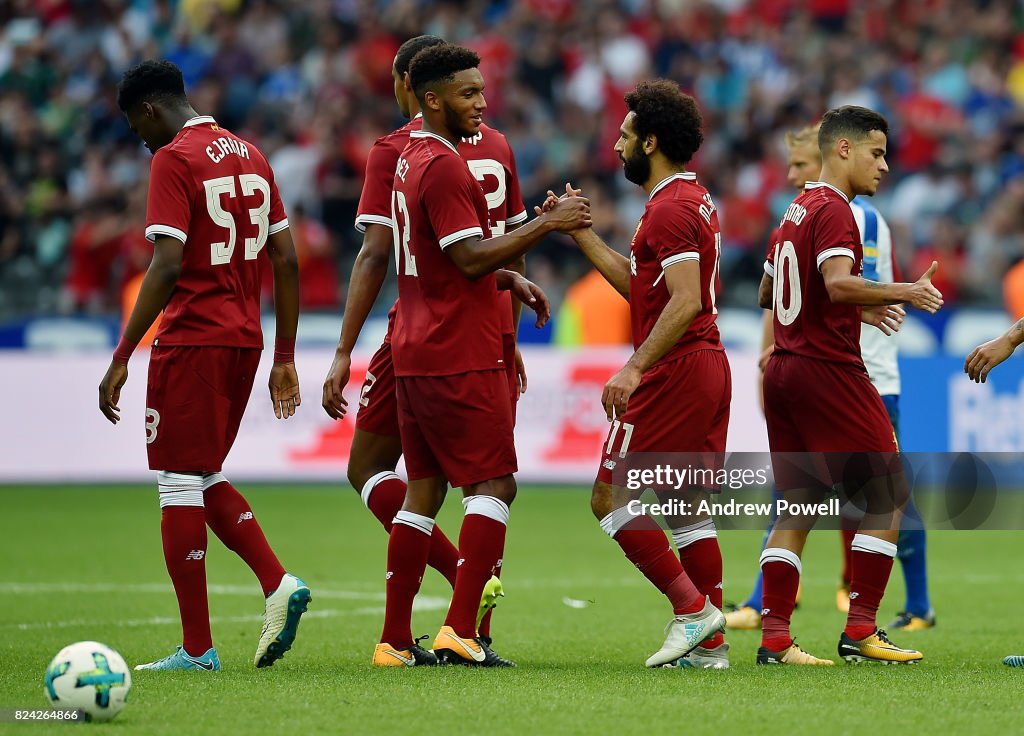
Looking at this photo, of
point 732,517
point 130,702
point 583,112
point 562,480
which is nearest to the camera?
point 130,702

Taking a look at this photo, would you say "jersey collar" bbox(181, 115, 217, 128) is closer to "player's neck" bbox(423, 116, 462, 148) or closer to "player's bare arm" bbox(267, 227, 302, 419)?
"player's bare arm" bbox(267, 227, 302, 419)

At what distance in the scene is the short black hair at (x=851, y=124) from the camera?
6750mm

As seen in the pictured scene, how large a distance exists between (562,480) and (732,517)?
Result: 6.34m

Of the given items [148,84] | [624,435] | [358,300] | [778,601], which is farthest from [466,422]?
[148,84]

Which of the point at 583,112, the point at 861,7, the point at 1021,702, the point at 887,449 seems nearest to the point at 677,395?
the point at 887,449

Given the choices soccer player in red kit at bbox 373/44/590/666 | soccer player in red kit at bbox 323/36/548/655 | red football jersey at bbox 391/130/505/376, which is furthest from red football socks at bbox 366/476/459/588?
red football jersey at bbox 391/130/505/376

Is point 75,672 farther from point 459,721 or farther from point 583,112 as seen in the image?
point 583,112

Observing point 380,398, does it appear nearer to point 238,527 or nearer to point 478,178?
point 238,527

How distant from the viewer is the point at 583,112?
63.7 ft

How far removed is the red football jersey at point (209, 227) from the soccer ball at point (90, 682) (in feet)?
5.64

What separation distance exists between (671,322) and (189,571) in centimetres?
229

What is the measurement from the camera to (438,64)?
259 inches

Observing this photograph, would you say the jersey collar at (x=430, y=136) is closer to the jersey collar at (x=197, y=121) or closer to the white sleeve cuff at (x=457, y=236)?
the white sleeve cuff at (x=457, y=236)

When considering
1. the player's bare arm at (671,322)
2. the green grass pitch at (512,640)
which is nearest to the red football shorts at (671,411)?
the player's bare arm at (671,322)
